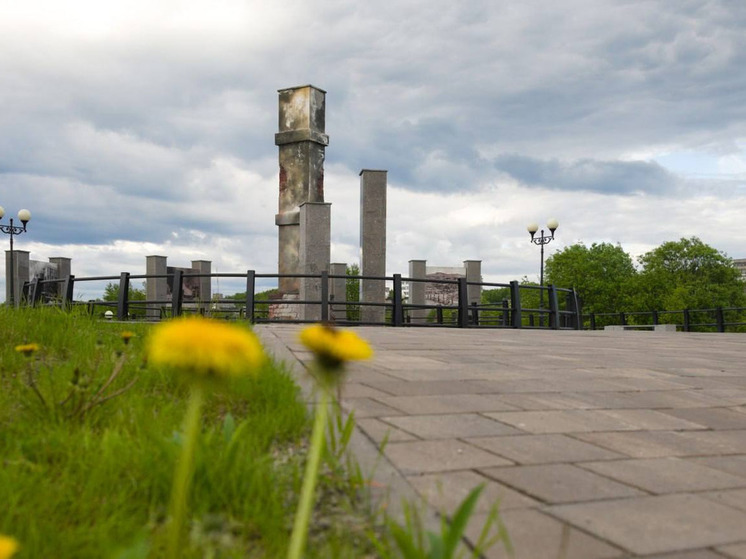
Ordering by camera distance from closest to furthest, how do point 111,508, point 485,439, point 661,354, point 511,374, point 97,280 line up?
point 111,508, point 485,439, point 511,374, point 661,354, point 97,280

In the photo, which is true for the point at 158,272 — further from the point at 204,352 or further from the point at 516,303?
the point at 204,352

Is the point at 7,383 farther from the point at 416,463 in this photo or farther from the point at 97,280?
the point at 97,280

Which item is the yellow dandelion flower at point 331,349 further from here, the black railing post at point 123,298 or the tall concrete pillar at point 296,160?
the tall concrete pillar at point 296,160

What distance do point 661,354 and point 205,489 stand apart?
682cm

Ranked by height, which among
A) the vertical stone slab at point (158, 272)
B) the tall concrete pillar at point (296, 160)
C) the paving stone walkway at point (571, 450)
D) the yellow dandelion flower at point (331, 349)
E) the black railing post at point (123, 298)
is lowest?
the paving stone walkway at point (571, 450)

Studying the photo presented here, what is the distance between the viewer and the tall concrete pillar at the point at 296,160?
59.6 ft

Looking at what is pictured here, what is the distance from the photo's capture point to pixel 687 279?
50281 mm

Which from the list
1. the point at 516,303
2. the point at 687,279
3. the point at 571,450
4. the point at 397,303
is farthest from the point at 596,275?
the point at 571,450

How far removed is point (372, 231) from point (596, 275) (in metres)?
43.2

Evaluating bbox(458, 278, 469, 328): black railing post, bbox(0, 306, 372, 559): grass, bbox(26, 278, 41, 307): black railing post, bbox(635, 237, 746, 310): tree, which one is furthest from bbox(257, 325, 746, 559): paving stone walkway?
bbox(635, 237, 746, 310): tree

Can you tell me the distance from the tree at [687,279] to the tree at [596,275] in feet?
4.97

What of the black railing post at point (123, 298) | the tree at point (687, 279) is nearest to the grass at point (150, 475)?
the black railing post at point (123, 298)

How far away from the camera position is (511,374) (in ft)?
16.3

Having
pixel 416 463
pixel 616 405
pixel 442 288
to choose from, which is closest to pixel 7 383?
pixel 416 463
